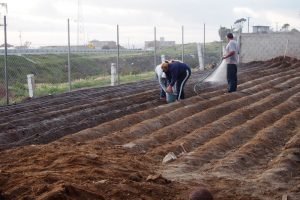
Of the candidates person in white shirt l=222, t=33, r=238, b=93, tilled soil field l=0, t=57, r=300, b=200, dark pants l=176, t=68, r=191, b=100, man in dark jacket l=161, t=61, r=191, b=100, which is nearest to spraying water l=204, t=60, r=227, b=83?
person in white shirt l=222, t=33, r=238, b=93

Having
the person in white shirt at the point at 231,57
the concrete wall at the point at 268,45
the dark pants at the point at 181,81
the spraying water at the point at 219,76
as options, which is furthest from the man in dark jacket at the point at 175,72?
the concrete wall at the point at 268,45

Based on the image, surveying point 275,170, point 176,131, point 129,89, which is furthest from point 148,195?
point 129,89

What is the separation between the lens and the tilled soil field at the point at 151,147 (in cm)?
489

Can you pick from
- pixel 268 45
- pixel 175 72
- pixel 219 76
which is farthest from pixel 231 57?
pixel 268 45

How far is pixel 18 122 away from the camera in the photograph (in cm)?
888

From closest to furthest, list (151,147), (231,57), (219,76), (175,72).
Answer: (151,147) < (175,72) < (231,57) < (219,76)

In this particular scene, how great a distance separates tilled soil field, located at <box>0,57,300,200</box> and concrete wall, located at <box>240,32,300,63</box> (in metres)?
11.5

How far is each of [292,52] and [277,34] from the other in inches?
43.2

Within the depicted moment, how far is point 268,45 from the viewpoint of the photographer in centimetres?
2344

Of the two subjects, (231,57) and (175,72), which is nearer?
(175,72)

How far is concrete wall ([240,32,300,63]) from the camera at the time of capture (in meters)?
22.9

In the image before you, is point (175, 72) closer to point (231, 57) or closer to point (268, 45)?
point (231, 57)

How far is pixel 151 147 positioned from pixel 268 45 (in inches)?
694

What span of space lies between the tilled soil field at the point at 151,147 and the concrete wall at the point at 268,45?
11.5m
